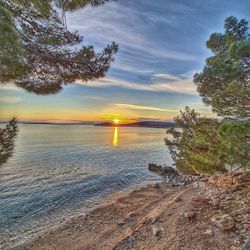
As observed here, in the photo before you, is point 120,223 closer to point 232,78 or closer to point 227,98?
point 227,98

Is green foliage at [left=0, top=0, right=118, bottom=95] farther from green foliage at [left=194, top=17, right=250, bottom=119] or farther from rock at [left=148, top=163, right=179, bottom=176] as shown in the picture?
rock at [left=148, top=163, right=179, bottom=176]

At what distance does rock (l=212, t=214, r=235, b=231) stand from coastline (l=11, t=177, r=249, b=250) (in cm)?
15

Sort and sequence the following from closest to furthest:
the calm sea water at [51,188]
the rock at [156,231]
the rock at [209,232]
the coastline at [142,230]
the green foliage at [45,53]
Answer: the green foliage at [45,53] → the rock at [209,232] → the coastline at [142,230] → the rock at [156,231] → the calm sea water at [51,188]

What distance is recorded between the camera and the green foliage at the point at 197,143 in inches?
394

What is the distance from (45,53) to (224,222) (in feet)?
22.7

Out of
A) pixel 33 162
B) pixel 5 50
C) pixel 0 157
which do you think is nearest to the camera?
pixel 5 50

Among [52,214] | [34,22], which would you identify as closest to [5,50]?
[34,22]

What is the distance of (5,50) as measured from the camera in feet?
13.6

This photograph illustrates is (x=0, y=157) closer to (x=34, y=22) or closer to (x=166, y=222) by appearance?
(x=34, y=22)

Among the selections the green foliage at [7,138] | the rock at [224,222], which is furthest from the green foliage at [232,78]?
the green foliage at [7,138]

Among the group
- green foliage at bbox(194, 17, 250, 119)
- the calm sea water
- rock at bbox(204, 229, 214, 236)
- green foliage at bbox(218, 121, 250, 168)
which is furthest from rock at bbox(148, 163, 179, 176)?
green foliage at bbox(218, 121, 250, 168)

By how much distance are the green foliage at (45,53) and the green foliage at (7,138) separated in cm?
123

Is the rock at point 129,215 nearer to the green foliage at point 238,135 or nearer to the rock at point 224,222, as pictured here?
the rock at point 224,222

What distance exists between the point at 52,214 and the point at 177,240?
25.4 ft
